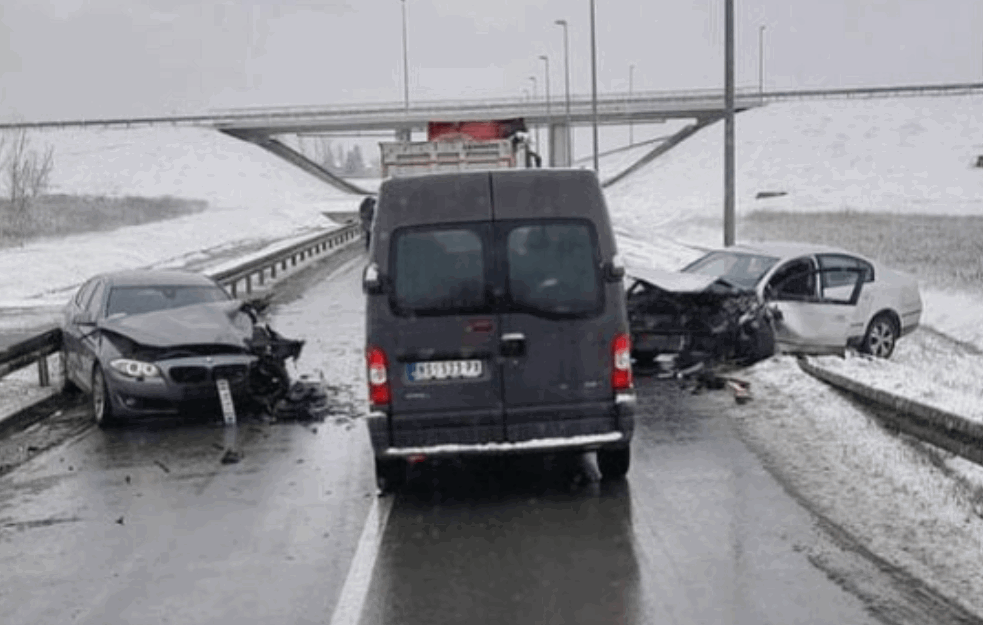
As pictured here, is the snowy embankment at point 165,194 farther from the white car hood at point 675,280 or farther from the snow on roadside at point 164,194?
the white car hood at point 675,280

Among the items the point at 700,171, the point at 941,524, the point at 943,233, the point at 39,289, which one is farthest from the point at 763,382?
the point at 700,171

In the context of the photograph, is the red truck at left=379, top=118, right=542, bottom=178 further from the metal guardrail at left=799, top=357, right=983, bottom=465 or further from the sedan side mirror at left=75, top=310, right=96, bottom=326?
the metal guardrail at left=799, top=357, right=983, bottom=465

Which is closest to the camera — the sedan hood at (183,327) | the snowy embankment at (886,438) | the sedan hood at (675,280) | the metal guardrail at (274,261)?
the snowy embankment at (886,438)

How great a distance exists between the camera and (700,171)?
85125 millimetres

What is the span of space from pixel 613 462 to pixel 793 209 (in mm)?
50622

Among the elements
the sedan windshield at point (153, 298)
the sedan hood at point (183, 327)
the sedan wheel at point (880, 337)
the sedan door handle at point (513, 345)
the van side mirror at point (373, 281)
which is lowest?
the sedan wheel at point (880, 337)

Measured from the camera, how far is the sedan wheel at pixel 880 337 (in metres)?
15.6

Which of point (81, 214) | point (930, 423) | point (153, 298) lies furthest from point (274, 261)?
point (81, 214)

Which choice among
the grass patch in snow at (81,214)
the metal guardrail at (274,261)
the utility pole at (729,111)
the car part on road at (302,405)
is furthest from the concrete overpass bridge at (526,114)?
the car part on road at (302,405)

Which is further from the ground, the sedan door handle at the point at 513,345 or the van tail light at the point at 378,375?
the sedan door handle at the point at 513,345

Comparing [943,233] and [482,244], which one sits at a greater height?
[482,244]

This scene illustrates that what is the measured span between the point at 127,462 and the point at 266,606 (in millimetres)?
4557

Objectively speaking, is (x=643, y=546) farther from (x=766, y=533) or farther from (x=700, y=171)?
(x=700, y=171)

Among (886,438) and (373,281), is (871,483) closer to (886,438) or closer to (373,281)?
(886,438)
